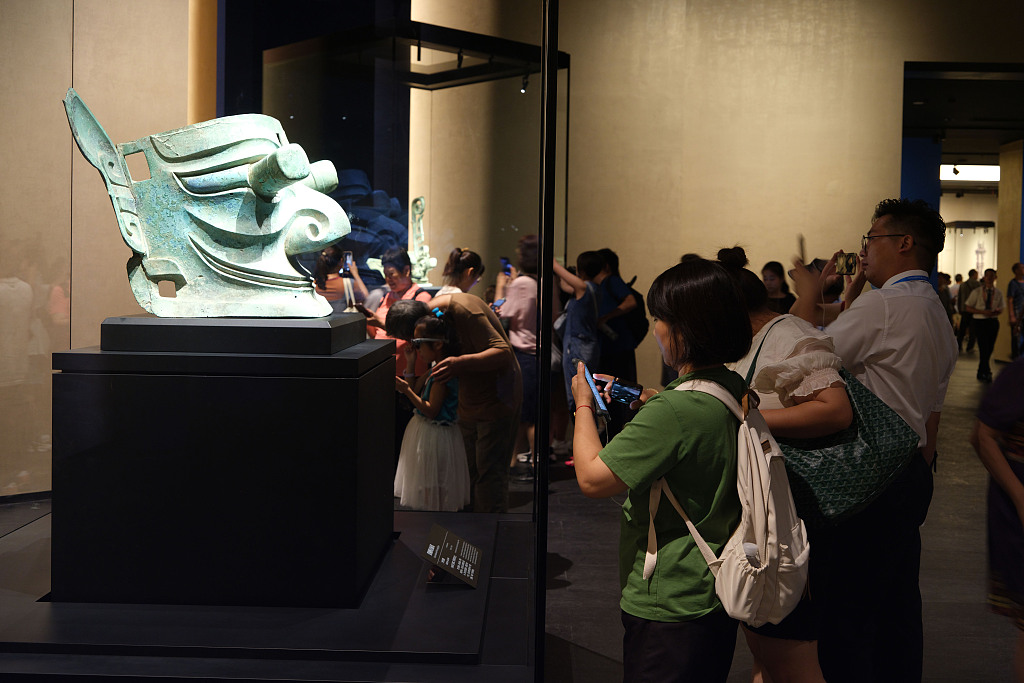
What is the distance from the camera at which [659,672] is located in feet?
5.28

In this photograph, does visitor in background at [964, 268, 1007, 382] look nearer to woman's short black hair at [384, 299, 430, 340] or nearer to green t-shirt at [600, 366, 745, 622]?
woman's short black hair at [384, 299, 430, 340]

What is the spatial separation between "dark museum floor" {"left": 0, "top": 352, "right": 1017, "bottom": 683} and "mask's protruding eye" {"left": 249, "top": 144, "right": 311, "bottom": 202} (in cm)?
126

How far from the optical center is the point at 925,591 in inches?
149

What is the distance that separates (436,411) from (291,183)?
1.08 meters

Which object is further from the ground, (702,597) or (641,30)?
(641,30)

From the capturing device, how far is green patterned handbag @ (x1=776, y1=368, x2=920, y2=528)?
1.85 metres

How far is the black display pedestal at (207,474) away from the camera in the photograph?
7.48ft

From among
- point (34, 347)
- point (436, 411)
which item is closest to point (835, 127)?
point (436, 411)

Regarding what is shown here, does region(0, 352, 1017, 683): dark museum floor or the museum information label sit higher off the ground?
the museum information label

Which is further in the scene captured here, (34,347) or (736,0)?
(736,0)

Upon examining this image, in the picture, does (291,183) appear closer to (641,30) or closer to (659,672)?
(659,672)

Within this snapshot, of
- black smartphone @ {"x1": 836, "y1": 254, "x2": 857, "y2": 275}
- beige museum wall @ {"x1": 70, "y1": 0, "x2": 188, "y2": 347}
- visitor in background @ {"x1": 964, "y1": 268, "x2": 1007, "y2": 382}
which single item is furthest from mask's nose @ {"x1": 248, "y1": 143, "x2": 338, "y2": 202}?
visitor in background @ {"x1": 964, "y1": 268, "x2": 1007, "y2": 382}

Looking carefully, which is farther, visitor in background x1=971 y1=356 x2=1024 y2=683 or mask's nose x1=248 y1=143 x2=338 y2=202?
mask's nose x1=248 y1=143 x2=338 y2=202

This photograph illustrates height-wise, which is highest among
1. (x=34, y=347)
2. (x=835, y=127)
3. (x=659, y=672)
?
(x=835, y=127)
